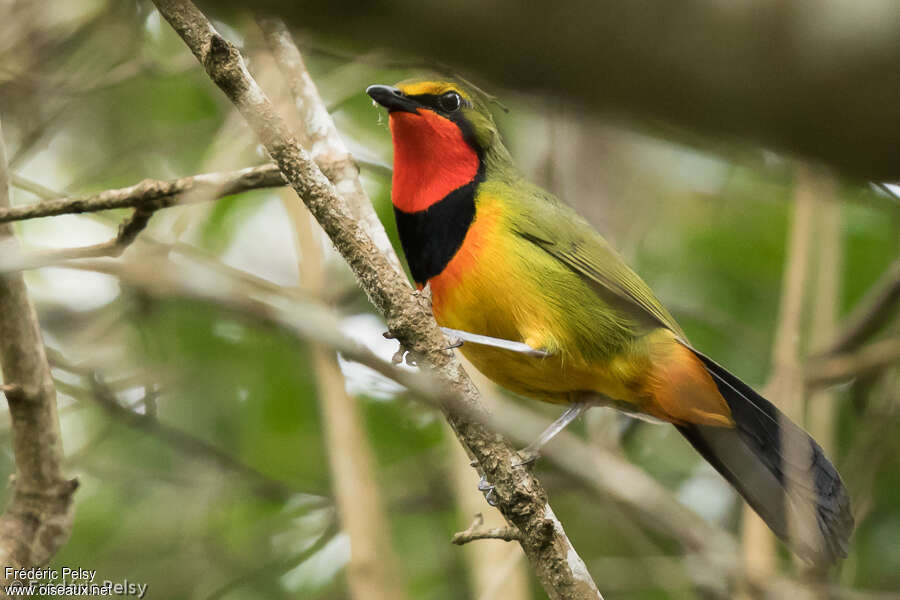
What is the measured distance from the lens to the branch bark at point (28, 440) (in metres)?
2.88

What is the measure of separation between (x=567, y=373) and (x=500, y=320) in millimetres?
355

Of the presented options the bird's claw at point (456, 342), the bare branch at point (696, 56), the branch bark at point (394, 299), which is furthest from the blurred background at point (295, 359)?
the bare branch at point (696, 56)

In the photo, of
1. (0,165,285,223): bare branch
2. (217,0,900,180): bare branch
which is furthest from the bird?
(217,0,900,180): bare branch

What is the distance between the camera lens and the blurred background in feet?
14.6

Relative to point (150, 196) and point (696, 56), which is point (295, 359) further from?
point (696, 56)

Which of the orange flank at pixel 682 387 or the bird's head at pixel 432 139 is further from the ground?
the bird's head at pixel 432 139

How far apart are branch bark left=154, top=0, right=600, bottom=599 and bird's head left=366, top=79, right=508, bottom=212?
137 centimetres

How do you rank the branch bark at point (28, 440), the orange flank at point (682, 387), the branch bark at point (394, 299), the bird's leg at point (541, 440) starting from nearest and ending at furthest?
1. the branch bark at point (394, 299)
2. the branch bark at point (28, 440)
3. the bird's leg at point (541, 440)
4. the orange flank at point (682, 387)

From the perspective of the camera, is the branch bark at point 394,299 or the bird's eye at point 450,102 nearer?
the branch bark at point 394,299

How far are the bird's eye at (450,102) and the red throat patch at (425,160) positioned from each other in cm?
8

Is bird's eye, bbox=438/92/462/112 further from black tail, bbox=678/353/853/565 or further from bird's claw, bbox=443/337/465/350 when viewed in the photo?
black tail, bbox=678/353/853/565

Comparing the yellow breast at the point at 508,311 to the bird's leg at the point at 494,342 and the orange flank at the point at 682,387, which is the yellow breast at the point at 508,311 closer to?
the bird's leg at the point at 494,342

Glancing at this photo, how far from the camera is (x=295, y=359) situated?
5250mm

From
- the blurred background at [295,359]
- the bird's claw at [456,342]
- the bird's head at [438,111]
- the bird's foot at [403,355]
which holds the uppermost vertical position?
the bird's head at [438,111]
